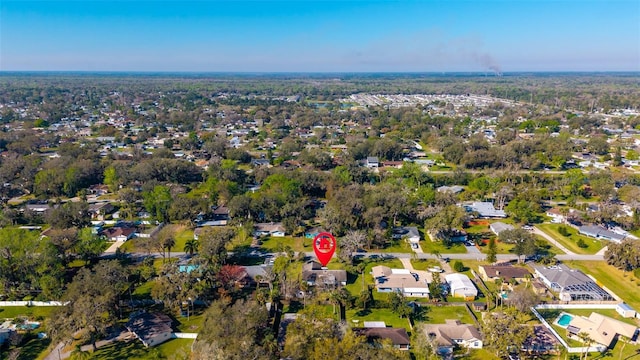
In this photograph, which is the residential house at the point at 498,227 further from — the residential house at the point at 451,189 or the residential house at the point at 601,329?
the residential house at the point at 601,329

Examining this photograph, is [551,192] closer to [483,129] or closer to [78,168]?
[483,129]

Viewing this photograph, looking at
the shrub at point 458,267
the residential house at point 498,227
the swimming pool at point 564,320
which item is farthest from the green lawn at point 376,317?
the residential house at point 498,227

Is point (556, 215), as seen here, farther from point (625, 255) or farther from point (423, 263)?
point (423, 263)

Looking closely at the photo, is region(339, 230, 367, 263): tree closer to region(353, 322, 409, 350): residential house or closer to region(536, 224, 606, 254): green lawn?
region(353, 322, 409, 350): residential house

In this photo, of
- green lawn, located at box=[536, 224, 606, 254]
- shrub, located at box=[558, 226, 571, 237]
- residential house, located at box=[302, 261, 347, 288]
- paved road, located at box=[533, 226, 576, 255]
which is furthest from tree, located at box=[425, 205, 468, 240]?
residential house, located at box=[302, 261, 347, 288]

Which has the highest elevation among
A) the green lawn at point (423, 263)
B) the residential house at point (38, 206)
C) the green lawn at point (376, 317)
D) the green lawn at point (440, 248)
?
the residential house at point (38, 206)

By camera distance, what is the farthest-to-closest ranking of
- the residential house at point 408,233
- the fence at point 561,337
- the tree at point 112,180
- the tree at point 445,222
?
the tree at point 112,180 → the residential house at point 408,233 → the tree at point 445,222 → the fence at point 561,337
